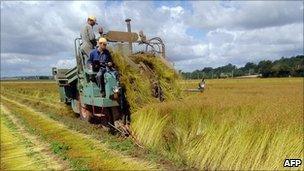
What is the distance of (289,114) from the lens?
836cm

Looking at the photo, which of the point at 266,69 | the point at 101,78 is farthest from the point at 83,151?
the point at 266,69

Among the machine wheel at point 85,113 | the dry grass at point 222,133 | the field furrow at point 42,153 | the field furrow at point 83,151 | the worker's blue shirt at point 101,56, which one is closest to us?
the dry grass at point 222,133

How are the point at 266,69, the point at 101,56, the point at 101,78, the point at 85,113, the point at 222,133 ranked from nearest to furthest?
the point at 222,133
the point at 101,78
the point at 101,56
the point at 85,113
the point at 266,69

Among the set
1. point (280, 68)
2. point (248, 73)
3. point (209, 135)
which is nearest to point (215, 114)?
point (209, 135)

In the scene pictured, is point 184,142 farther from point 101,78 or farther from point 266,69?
point 266,69

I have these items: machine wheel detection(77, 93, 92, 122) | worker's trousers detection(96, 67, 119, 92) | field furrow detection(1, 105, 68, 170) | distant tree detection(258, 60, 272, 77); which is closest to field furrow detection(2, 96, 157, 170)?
field furrow detection(1, 105, 68, 170)

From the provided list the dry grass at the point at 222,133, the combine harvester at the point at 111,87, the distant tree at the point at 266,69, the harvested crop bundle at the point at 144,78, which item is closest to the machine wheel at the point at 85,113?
the combine harvester at the point at 111,87

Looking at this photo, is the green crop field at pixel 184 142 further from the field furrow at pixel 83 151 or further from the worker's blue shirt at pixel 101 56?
the worker's blue shirt at pixel 101 56

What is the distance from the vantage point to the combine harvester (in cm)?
1195

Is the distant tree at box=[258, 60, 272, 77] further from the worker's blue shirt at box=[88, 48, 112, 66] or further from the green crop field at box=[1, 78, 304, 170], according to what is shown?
the worker's blue shirt at box=[88, 48, 112, 66]

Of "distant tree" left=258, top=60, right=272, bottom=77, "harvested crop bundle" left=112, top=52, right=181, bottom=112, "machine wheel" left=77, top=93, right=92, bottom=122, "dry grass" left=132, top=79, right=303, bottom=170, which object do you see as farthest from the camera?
"distant tree" left=258, top=60, right=272, bottom=77

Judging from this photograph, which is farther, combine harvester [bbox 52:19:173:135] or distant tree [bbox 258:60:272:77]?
distant tree [bbox 258:60:272:77]

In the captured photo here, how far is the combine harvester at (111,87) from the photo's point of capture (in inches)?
471

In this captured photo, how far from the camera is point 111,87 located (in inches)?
470
